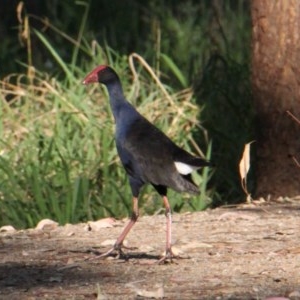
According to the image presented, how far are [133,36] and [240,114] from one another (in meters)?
3.73

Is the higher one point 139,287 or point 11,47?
point 139,287

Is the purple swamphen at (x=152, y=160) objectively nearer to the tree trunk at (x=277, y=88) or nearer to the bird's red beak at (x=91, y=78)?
the bird's red beak at (x=91, y=78)

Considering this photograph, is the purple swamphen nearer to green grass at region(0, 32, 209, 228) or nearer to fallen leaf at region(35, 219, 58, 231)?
fallen leaf at region(35, 219, 58, 231)

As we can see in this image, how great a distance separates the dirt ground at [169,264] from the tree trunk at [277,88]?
42 centimetres

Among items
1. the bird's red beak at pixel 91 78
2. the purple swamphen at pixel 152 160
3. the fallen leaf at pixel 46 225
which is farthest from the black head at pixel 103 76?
the fallen leaf at pixel 46 225

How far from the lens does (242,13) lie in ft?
42.3

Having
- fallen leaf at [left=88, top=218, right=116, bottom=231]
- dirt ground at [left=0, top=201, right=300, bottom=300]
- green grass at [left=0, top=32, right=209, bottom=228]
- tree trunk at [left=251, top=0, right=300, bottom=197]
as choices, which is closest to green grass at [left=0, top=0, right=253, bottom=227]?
green grass at [left=0, top=32, right=209, bottom=228]

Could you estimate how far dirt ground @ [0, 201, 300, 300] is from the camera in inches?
224

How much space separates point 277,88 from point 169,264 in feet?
8.14

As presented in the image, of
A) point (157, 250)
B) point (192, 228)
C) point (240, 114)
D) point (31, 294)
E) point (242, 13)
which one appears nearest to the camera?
point (31, 294)

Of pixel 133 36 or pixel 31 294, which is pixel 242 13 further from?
pixel 31 294

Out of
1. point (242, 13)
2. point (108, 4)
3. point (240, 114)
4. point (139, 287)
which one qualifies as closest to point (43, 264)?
point (139, 287)

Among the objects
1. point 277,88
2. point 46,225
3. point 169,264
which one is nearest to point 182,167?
point 169,264

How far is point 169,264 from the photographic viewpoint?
6332mm
